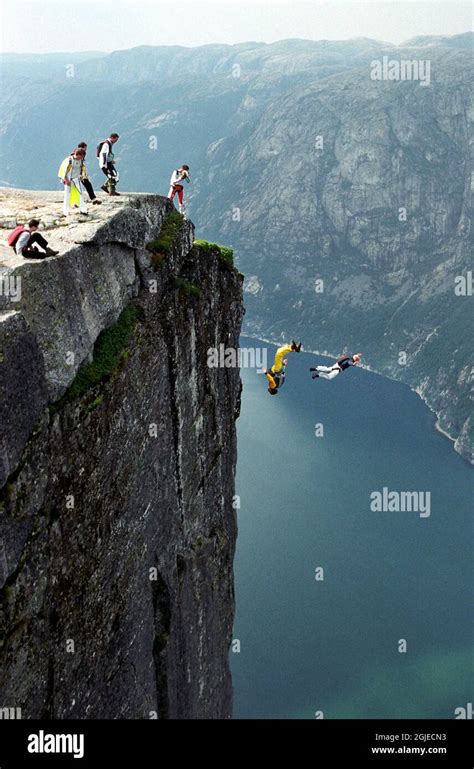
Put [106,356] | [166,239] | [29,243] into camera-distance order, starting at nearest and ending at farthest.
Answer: [29,243] → [106,356] → [166,239]

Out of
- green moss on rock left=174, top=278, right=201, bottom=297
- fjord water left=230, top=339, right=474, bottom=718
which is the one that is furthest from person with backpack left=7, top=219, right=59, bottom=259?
fjord water left=230, top=339, right=474, bottom=718

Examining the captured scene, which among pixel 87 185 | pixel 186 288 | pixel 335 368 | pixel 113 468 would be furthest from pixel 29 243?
pixel 335 368

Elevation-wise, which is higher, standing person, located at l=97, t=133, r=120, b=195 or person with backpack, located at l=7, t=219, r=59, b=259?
standing person, located at l=97, t=133, r=120, b=195

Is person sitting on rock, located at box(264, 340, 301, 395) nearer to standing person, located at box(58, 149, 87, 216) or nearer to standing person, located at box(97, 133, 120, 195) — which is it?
standing person, located at box(97, 133, 120, 195)

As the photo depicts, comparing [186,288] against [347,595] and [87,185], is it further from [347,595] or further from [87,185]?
[347,595]

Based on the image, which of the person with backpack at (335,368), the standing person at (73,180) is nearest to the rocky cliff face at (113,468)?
the standing person at (73,180)
